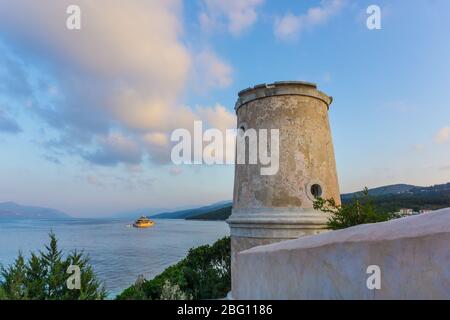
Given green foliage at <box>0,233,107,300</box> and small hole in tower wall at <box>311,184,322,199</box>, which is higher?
small hole in tower wall at <box>311,184,322,199</box>

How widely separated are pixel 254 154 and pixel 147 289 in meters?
7.41

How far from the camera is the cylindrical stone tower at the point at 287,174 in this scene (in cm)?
986

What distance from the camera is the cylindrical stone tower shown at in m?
9.86

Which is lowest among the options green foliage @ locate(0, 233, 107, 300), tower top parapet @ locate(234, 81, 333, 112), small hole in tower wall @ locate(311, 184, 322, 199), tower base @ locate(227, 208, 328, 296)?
green foliage @ locate(0, 233, 107, 300)

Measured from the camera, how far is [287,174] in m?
10.1

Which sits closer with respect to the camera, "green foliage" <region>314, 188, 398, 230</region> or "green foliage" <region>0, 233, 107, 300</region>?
"green foliage" <region>314, 188, 398, 230</region>

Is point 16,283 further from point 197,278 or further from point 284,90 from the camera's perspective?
point 284,90

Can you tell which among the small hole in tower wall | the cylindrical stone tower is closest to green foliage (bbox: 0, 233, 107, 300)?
the cylindrical stone tower

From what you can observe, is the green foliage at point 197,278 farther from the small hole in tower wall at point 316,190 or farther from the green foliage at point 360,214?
the green foliage at point 360,214

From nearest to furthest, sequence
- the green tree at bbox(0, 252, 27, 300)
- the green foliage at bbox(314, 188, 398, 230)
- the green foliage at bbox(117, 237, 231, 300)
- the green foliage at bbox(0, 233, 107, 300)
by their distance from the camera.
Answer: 1. the green tree at bbox(0, 252, 27, 300)
2. the green foliage at bbox(314, 188, 398, 230)
3. the green foliage at bbox(0, 233, 107, 300)
4. the green foliage at bbox(117, 237, 231, 300)

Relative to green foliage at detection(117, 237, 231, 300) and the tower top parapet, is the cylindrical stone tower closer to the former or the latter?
Answer: the tower top parapet

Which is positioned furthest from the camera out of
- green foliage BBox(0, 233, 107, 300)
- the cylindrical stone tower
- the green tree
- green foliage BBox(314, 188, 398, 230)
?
the cylindrical stone tower

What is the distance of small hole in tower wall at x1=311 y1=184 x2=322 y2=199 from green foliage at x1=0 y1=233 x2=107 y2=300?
21.9 feet
